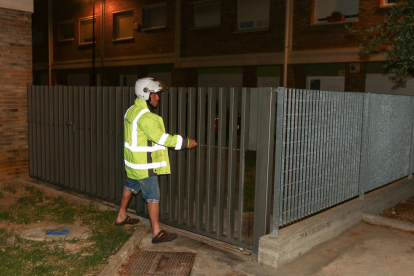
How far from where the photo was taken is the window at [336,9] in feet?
57.3

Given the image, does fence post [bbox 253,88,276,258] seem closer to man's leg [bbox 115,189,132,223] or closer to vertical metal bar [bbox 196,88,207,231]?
vertical metal bar [bbox 196,88,207,231]

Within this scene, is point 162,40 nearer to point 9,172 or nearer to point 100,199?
point 9,172

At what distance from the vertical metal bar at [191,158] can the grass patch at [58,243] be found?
2.47 ft

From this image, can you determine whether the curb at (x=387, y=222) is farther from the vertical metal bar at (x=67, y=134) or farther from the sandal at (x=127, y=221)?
the vertical metal bar at (x=67, y=134)

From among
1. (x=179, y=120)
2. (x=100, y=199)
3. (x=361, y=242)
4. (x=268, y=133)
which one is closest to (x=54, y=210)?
(x=100, y=199)

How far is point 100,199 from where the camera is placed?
22.4 ft

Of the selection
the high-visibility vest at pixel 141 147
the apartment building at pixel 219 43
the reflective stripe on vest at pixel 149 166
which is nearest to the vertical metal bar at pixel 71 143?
the high-visibility vest at pixel 141 147

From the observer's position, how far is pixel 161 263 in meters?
4.61

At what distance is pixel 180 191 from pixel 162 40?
19318 millimetres

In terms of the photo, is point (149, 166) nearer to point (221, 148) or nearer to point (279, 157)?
point (221, 148)

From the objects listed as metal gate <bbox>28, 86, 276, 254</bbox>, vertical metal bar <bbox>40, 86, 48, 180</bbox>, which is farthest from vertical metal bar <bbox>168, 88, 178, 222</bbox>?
vertical metal bar <bbox>40, 86, 48, 180</bbox>

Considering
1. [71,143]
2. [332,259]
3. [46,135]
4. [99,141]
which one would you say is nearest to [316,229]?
[332,259]

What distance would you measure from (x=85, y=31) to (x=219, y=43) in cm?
1158

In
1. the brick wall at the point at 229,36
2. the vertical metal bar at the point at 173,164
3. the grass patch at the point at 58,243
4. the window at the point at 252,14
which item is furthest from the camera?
the window at the point at 252,14
